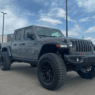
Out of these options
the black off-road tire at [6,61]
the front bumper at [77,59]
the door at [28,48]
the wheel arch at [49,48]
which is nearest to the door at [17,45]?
the door at [28,48]

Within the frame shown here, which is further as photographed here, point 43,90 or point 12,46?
point 12,46

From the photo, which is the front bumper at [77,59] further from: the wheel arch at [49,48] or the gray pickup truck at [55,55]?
the wheel arch at [49,48]

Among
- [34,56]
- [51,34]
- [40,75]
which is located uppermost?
[51,34]

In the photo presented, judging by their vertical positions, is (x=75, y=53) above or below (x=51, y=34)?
below

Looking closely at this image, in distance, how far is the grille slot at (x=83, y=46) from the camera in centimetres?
315

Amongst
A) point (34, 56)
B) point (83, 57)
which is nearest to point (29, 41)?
point (34, 56)

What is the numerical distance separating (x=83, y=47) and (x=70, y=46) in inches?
18.1

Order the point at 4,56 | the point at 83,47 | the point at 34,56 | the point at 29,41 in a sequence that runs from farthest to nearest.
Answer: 1. the point at 4,56
2. the point at 29,41
3. the point at 34,56
4. the point at 83,47

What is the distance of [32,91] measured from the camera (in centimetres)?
290

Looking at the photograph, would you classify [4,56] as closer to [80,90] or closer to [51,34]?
[51,34]

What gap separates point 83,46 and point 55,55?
2.74 ft

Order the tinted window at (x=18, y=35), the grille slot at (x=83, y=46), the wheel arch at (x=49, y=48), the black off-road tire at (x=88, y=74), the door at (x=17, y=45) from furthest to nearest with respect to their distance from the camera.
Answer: the tinted window at (x=18, y=35) < the door at (x=17, y=45) < the black off-road tire at (x=88, y=74) < the wheel arch at (x=49, y=48) < the grille slot at (x=83, y=46)

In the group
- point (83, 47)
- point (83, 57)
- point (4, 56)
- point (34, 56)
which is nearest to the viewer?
point (83, 57)

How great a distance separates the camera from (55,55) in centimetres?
305
